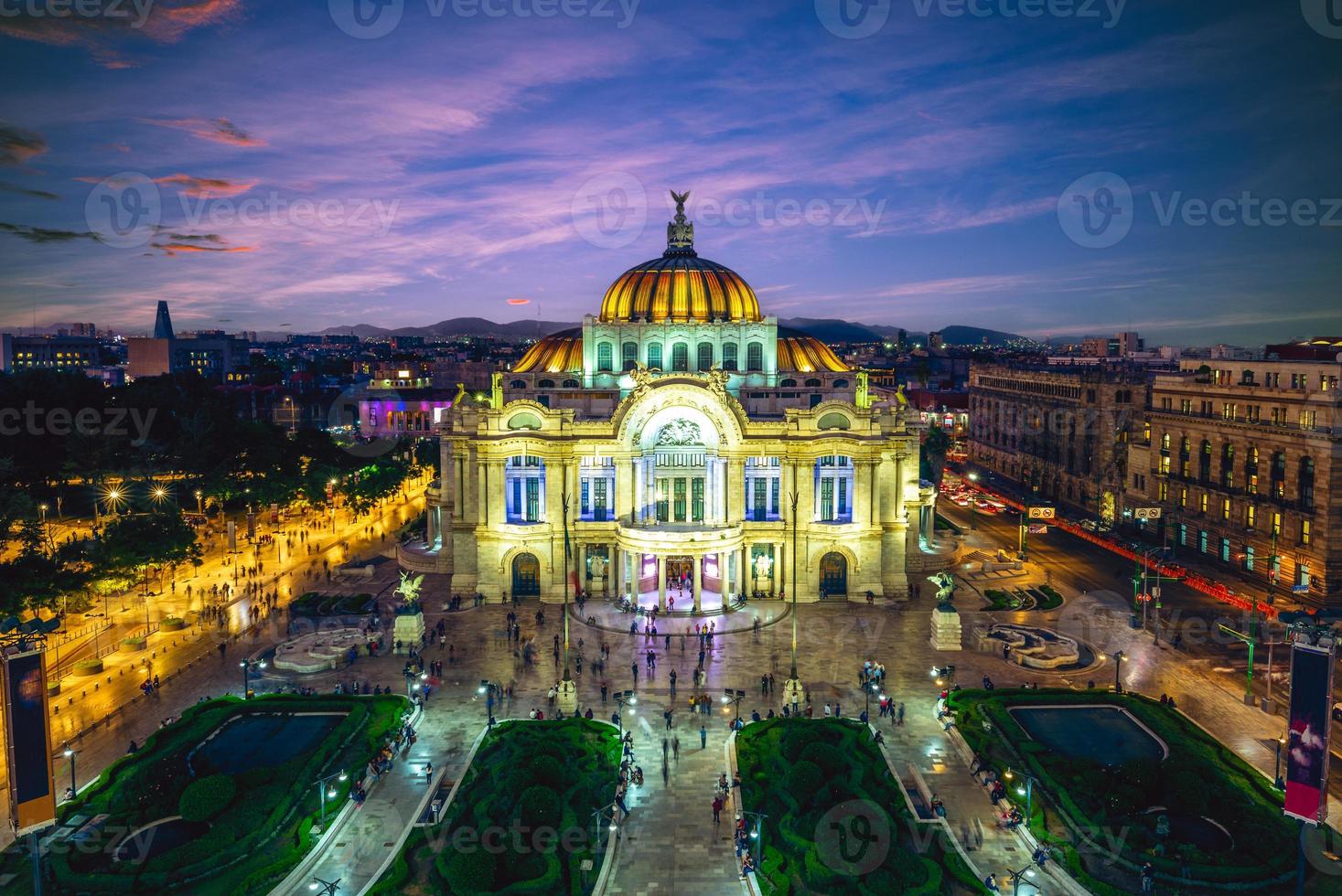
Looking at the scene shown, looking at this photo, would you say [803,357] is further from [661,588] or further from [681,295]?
[661,588]

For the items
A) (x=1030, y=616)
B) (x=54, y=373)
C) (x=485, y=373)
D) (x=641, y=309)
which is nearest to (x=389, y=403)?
(x=485, y=373)

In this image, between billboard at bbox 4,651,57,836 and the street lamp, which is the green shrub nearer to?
billboard at bbox 4,651,57,836

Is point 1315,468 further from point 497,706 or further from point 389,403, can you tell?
point 389,403

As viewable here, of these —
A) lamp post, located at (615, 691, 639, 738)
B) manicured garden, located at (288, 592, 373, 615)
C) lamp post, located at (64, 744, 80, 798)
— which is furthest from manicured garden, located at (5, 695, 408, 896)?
manicured garden, located at (288, 592, 373, 615)

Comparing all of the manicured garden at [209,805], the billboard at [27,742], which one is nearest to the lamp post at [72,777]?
the manicured garden at [209,805]

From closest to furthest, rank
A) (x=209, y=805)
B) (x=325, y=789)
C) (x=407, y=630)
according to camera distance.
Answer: (x=209, y=805), (x=325, y=789), (x=407, y=630)

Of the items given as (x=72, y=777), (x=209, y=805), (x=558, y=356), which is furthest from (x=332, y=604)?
(x=209, y=805)
